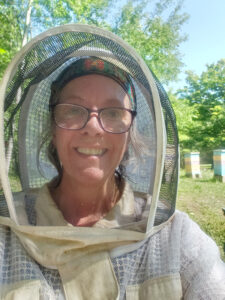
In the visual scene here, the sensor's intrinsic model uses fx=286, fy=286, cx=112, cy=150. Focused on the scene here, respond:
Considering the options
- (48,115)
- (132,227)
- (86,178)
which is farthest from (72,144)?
(132,227)

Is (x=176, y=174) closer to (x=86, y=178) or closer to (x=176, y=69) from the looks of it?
(x=86, y=178)

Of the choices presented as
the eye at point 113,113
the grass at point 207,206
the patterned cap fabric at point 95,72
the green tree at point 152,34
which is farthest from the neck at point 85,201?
the green tree at point 152,34

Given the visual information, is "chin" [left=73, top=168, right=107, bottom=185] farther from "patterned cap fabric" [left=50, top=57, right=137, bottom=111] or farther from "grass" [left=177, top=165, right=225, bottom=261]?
"grass" [left=177, top=165, right=225, bottom=261]

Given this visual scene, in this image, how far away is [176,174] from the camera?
1171 millimetres

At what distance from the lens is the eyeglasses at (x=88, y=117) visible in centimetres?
118

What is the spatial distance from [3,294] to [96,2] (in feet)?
34.2

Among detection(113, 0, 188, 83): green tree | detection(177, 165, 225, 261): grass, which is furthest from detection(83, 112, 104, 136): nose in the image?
detection(113, 0, 188, 83): green tree

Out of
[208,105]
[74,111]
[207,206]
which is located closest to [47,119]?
[74,111]

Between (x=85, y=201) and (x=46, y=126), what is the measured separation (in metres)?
0.42

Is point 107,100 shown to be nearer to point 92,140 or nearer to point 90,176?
point 92,140

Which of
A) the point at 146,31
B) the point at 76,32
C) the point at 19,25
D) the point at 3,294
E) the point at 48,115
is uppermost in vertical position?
the point at 146,31

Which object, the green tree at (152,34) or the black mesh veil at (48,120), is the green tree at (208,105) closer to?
the green tree at (152,34)

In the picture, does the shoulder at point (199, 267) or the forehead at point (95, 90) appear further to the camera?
the forehead at point (95, 90)

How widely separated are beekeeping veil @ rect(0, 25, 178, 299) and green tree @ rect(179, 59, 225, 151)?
18081 mm
